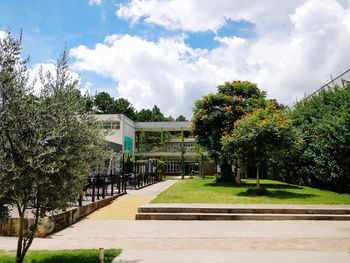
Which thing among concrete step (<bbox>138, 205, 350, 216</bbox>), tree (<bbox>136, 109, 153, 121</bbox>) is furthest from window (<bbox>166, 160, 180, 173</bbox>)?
concrete step (<bbox>138, 205, 350, 216</bbox>)

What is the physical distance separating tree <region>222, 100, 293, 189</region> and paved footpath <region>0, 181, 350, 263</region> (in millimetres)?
6666

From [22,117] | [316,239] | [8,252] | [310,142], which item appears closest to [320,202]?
[316,239]

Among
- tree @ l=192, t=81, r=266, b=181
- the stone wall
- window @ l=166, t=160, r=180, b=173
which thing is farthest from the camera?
window @ l=166, t=160, r=180, b=173

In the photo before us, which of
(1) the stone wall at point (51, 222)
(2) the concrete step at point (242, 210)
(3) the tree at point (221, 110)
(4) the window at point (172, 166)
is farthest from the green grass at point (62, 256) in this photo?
(4) the window at point (172, 166)

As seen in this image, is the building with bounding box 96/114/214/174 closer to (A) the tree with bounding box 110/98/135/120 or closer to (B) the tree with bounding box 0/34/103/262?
(A) the tree with bounding box 110/98/135/120

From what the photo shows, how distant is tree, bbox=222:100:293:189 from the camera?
1736 centimetres

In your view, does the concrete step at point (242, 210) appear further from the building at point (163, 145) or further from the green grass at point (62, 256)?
the building at point (163, 145)

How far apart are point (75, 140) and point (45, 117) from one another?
21.7 inches

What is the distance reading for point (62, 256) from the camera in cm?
698

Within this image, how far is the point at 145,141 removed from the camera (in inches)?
2083

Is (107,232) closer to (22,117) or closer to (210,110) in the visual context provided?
(22,117)

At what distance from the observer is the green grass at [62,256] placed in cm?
668

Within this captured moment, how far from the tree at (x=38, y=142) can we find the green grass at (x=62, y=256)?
851 millimetres

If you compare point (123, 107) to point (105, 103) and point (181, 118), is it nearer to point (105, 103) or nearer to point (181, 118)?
point (105, 103)
